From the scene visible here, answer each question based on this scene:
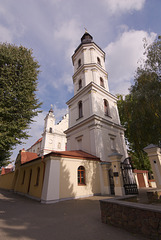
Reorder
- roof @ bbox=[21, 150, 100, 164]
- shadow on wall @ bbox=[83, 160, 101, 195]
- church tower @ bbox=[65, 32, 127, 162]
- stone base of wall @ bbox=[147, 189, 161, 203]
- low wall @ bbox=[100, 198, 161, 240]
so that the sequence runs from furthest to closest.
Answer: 1. church tower @ bbox=[65, 32, 127, 162]
2. shadow on wall @ bbox=[83, 160, 101, 195]
3. roof @ bbox=[21, 150, 100, 164]
4. stone base of wall @ bbox=[147, 189, 161, 203]
5. low wall @ bbox=[100, 198, 161, 240]

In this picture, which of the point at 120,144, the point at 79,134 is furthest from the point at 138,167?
the point at 79,134

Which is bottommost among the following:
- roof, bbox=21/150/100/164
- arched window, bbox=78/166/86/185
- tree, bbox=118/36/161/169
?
arched window, bbox=78/166/86/185

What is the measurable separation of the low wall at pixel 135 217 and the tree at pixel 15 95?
8.08m

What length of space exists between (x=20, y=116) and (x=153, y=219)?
10.5 meters

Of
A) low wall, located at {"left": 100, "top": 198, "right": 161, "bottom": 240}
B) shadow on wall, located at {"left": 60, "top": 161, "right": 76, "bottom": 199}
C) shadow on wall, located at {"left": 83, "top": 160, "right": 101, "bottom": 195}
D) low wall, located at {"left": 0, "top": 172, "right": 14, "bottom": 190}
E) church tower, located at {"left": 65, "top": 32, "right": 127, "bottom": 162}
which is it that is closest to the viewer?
low wall, located at {"left": 100, "top": 198, "right": 161, "bottom": 240}

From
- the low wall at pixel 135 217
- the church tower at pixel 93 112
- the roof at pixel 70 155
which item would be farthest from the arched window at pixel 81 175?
the low wall at pixel 135 217

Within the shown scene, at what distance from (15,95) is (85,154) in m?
8.30

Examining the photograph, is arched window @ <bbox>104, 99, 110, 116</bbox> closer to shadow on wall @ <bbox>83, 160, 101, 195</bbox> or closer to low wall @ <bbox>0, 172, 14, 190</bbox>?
shadow on wall @ <bbox>83, 160, 101, 195</bbox>

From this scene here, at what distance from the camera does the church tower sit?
45.0ft

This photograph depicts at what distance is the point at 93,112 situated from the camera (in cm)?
1464

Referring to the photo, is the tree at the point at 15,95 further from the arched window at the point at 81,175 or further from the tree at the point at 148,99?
the tree at the point at 148,99

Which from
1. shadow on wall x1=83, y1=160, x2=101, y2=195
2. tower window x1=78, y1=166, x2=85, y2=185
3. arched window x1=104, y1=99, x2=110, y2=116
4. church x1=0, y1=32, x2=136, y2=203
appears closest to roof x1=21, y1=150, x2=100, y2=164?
church x1=0, y1=32, x2=136, y2=203

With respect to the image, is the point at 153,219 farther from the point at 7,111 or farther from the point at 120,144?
the point at 120,144

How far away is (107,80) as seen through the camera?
19859 mm
